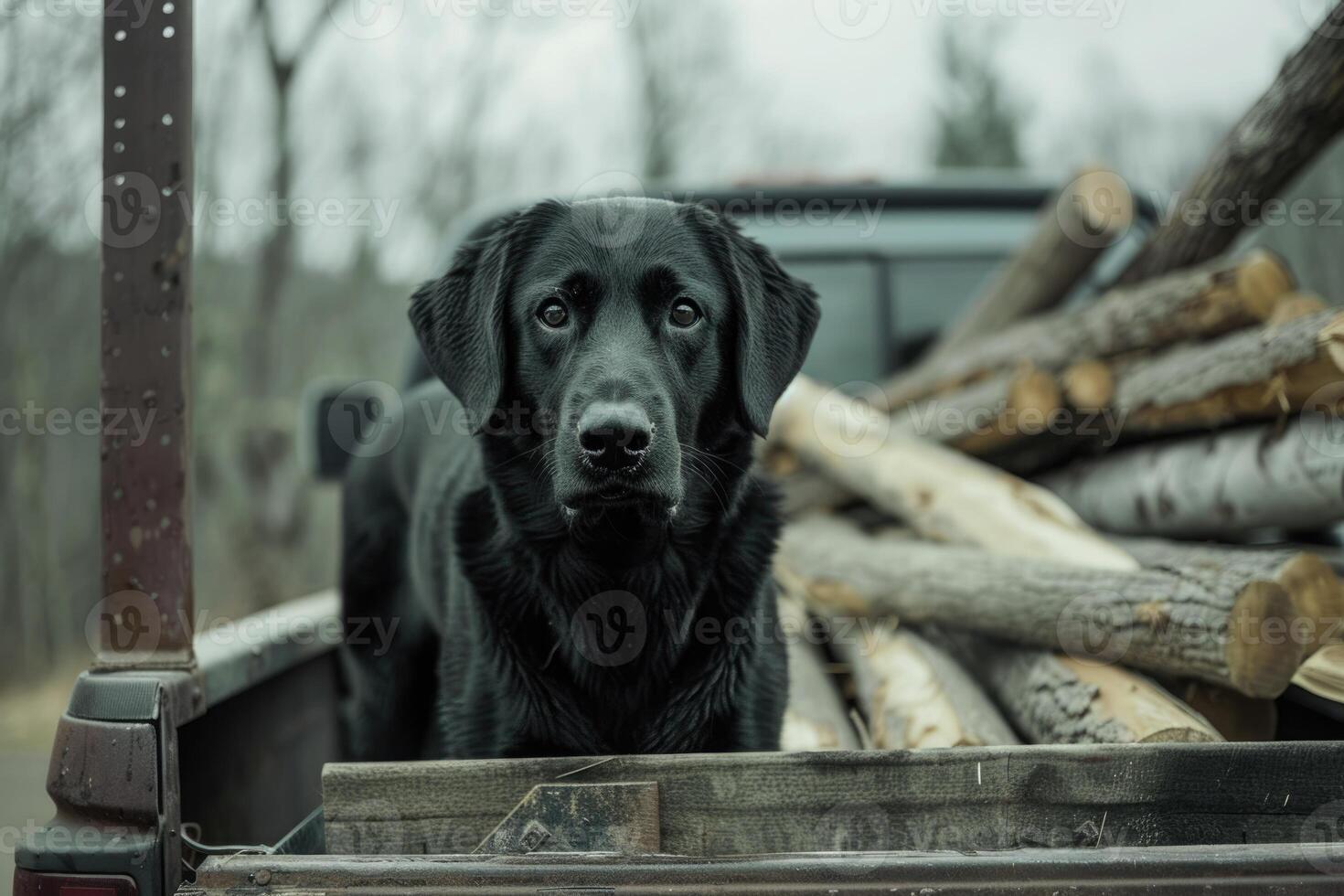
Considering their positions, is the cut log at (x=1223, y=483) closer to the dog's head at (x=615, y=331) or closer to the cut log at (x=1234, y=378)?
the cut log at (x=1234, y=378)

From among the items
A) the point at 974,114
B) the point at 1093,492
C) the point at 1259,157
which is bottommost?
the point at 1093,492

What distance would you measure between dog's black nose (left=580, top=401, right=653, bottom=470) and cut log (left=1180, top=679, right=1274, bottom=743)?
4.52ft

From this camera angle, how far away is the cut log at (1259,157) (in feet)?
10.1

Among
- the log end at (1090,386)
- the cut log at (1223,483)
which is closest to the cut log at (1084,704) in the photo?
the cut log at (1223,483)

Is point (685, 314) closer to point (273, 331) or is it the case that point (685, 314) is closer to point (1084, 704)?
point (1084, 704)

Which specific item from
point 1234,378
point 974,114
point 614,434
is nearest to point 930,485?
point 1234,378

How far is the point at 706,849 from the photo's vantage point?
175cm

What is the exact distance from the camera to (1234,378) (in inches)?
123

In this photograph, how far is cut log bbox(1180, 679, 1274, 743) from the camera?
2.46 m

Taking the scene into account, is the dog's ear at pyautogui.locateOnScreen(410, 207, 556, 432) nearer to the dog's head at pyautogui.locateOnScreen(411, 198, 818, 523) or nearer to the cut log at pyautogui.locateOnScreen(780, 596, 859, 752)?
the dog's head at pyautogui.locateOnScreen(411, 198, 818, 523)

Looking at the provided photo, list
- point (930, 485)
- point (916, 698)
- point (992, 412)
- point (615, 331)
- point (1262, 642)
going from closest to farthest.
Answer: point (1262, 642), point (615, 331), point (916, 698), point (930, 485), point (992, 412)

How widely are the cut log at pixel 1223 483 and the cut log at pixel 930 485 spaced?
0.28 metres

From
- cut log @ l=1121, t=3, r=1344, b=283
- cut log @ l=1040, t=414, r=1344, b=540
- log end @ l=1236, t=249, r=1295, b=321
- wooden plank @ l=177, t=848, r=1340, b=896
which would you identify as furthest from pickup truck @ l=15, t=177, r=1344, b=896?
cut log @ l=1121, t=3, r=1344, b=283

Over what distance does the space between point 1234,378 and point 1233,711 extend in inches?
42.1
